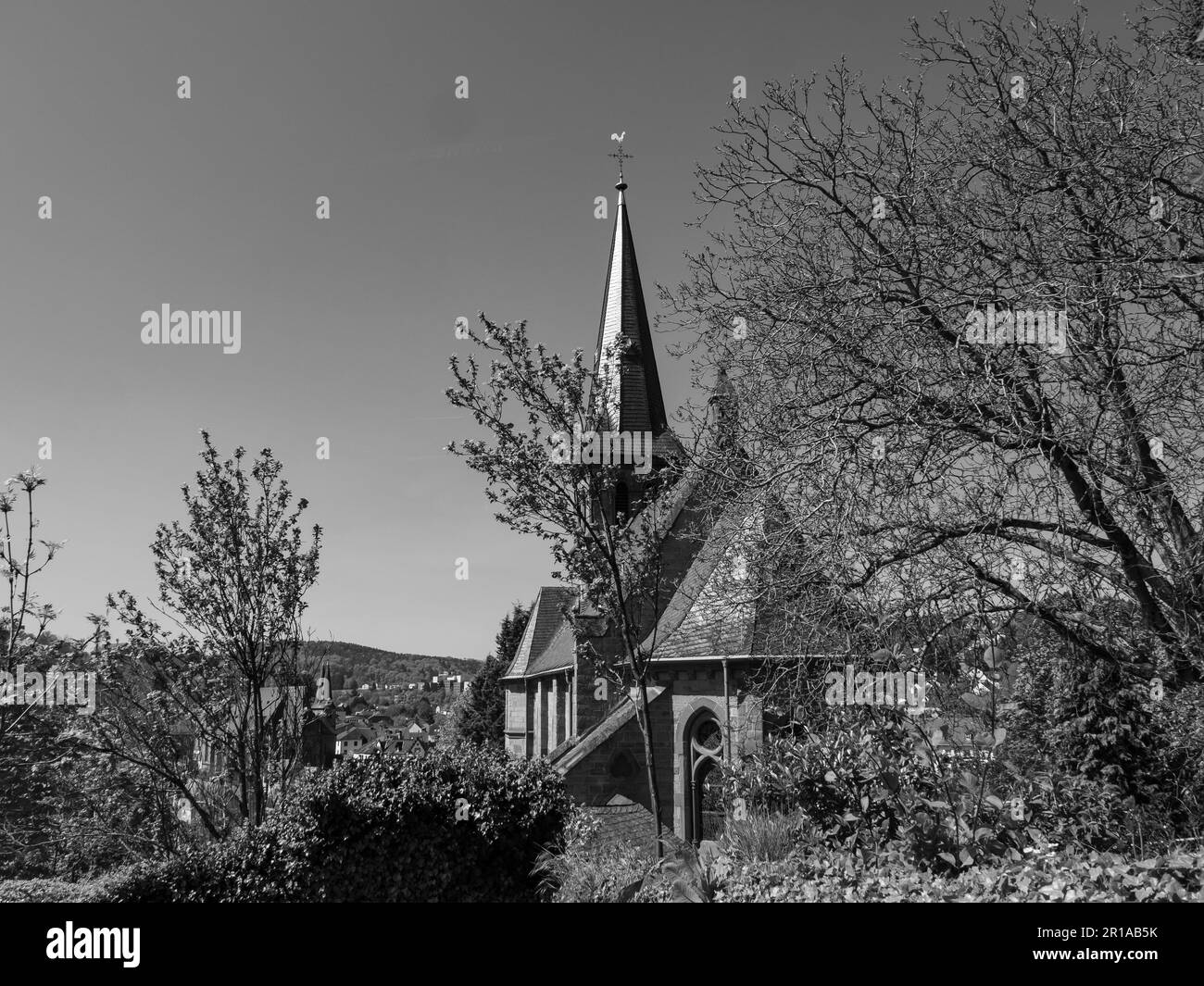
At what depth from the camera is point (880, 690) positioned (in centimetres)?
723

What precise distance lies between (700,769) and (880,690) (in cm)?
1349

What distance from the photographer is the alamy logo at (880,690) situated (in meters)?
6.72

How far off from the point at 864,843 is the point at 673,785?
1363cm

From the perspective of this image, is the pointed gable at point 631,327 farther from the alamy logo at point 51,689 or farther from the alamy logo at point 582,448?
the alamy logo at point 51,689

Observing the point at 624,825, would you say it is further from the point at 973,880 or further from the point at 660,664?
the point at 973,880

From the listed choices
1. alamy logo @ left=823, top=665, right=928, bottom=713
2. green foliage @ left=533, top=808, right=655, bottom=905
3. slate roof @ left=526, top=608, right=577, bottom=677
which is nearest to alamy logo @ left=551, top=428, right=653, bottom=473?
alamy logo @ left=823, top=665, right=928, bottom=713

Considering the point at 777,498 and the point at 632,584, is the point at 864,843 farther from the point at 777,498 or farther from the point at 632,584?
the point at 632,584

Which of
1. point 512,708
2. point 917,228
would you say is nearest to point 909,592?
point 917,228

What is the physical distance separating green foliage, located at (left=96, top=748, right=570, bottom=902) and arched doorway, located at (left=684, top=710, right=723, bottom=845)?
7.71m

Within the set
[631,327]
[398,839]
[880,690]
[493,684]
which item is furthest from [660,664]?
[493,684]

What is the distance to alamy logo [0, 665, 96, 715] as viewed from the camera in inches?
475
